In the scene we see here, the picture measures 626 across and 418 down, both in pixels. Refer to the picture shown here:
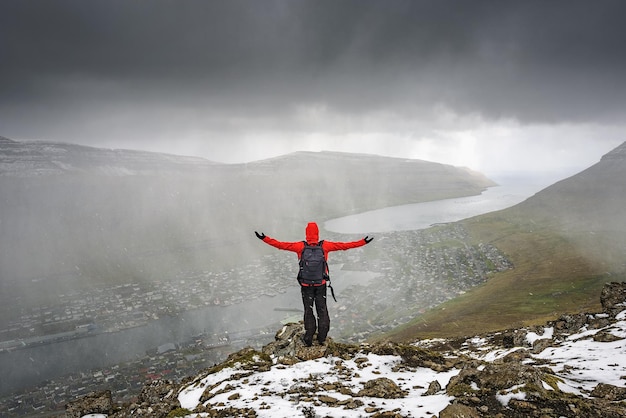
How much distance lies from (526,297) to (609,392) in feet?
228

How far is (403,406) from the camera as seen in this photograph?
9.98 meters

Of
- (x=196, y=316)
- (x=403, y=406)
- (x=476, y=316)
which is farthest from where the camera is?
(x=196, y=316)

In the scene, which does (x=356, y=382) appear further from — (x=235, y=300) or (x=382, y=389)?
(x=235, y=300)

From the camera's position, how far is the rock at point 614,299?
2081 centimetres

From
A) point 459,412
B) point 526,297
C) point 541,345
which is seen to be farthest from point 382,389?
point 526,297

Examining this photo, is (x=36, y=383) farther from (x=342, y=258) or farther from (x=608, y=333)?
(x=342, y=258)

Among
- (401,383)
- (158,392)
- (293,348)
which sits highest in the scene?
(293,348)

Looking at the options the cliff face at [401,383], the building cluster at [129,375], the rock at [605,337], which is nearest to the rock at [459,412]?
the cliff face at [401,383]

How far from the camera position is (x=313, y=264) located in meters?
14.8

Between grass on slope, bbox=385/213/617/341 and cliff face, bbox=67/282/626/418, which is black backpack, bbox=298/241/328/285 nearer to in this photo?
cliff face, bbox=67/282/626/418

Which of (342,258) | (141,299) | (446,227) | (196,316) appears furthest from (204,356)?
(446,227)

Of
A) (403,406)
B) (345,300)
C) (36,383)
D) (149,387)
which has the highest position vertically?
(403,406)

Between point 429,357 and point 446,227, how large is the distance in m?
197

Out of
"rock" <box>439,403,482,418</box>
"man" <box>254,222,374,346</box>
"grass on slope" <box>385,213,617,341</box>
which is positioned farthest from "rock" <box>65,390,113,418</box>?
"grass on slope" <box>385,213,617,341</box>
